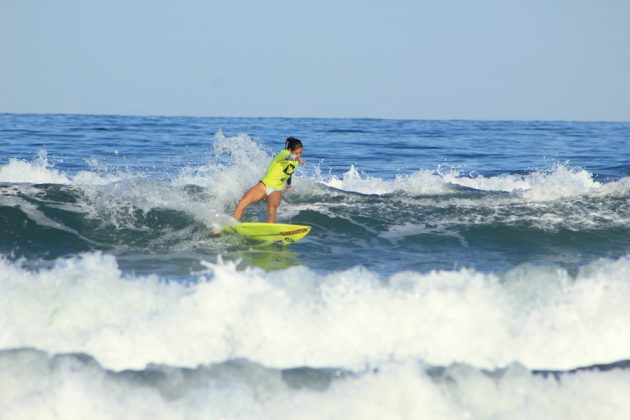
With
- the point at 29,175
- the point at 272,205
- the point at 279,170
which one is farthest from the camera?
the point at 29,175

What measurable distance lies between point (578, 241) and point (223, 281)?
6.30 m

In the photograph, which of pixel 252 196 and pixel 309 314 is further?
pixel 252 196

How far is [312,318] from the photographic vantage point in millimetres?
6371

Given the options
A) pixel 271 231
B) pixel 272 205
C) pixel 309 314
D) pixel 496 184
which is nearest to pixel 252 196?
pixel 272 205

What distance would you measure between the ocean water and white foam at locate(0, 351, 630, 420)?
14 mm

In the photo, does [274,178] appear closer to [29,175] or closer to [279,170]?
[279,170]

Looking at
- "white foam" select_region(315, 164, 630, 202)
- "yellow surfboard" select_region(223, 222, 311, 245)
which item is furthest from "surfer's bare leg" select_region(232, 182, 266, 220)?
"white foam" select_region(315, 164, 630, 202)

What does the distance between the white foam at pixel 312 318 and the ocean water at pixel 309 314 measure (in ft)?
0.06

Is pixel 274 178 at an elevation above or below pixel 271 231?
above

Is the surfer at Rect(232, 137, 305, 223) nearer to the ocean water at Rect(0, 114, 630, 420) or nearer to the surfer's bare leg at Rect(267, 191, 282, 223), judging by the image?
the surfer's bare leg at Rect(267, 191, 282, 223)

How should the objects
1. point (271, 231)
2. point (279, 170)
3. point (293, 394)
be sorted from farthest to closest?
point (279, 170)
point (271, 231)
point (293, 394)

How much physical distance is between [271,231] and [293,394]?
4956 millimetres

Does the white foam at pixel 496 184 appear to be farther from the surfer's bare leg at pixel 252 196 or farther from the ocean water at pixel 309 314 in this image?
the surfer's bare leg at pixel 252 196

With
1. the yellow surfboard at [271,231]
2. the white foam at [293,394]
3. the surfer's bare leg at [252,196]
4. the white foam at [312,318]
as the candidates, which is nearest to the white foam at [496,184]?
the surfer's bare leg at [252,196]
